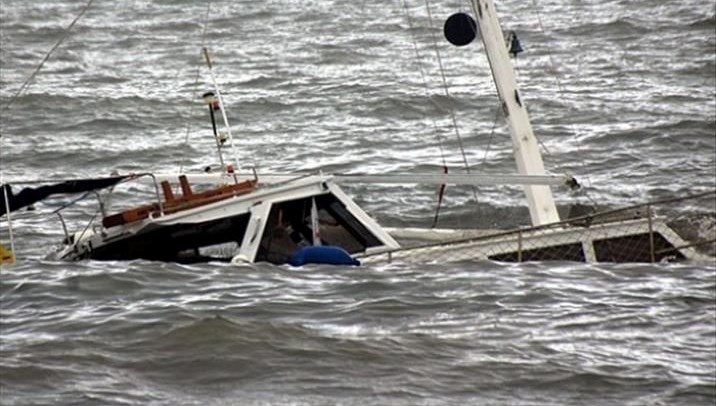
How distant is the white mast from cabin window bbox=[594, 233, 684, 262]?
1.58 m

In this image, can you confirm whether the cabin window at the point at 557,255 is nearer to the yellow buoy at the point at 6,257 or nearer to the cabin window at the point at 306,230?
the cabin window at the point at 306,230

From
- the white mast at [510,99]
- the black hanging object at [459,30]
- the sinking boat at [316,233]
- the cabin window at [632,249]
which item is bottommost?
the cabin window at [632,249]

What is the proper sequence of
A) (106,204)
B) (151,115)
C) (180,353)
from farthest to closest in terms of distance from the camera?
(151,115)
(106,204)
(180,353)

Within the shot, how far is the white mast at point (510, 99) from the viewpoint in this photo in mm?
20641

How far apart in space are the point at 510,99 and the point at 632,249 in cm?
264

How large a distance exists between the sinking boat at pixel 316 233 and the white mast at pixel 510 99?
24.6 inches

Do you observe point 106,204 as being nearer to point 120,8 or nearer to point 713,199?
point 713,199

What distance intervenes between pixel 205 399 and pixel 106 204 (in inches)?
271

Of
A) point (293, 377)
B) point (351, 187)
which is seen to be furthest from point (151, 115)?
point (293, 377)

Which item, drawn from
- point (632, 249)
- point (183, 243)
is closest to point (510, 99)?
point (632, 249)

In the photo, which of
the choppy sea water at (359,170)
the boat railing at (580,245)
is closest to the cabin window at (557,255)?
the boat railing at (580,245)

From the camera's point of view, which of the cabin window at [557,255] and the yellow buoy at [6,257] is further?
the yellow buoy at [6,257]

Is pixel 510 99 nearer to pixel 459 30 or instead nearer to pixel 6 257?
pixel 459 30

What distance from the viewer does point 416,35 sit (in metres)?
42.6
